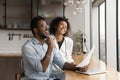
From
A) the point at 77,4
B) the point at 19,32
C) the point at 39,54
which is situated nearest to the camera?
the point at 39,54

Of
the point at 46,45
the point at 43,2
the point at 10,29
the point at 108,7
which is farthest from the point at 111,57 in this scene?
the point at 46,45

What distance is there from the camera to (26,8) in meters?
5.29

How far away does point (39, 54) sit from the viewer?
2.27 meters

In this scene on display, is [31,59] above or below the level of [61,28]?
below

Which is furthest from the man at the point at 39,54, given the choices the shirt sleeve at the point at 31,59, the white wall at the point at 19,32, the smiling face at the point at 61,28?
the white wall at the point at 19,32

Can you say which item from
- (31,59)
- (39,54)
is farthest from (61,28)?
(31,59)

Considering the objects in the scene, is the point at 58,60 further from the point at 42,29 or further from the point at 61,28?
the point at 61,28

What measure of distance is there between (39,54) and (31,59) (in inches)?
5.1

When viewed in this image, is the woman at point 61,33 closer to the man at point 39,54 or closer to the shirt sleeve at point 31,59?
the man at point 39,54

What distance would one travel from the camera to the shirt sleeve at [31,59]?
2.14m

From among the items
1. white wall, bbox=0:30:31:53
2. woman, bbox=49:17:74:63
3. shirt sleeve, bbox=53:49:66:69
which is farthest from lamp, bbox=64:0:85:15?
shirt sleeve, bbox=53:49:66:69

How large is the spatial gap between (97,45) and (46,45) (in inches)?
153

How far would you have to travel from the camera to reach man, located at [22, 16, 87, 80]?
7.02ft

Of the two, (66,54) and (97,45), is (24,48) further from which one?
(97,45)
